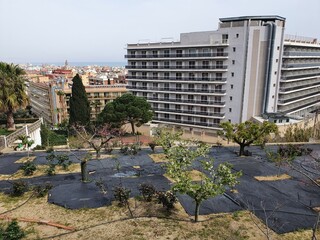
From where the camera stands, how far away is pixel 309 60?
66812mm

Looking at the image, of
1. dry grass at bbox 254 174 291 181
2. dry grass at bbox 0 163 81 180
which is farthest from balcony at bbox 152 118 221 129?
dry grass at bbox 0 163 81 180

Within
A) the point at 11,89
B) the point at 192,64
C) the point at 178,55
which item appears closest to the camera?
the point at 11,89

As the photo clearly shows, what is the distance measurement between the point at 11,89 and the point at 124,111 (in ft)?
61.2

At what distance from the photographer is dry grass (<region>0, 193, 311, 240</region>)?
512 inches

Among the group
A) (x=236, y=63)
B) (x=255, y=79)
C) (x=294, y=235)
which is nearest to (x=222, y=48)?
(x=236, y=63)

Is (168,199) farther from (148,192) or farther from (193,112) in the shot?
(193,112)

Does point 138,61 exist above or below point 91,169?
above

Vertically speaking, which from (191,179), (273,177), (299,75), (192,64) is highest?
(192,64)

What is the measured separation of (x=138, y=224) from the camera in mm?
13828

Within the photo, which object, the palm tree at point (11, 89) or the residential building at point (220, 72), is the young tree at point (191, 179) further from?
the residential building at point (220, 72)

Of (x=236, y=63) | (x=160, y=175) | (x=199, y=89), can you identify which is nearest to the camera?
(x=160, y=175)

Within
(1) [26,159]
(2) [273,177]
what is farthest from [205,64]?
(1) [26,159]

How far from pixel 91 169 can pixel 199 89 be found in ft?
127

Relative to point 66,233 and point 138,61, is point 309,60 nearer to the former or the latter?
point 138,61
